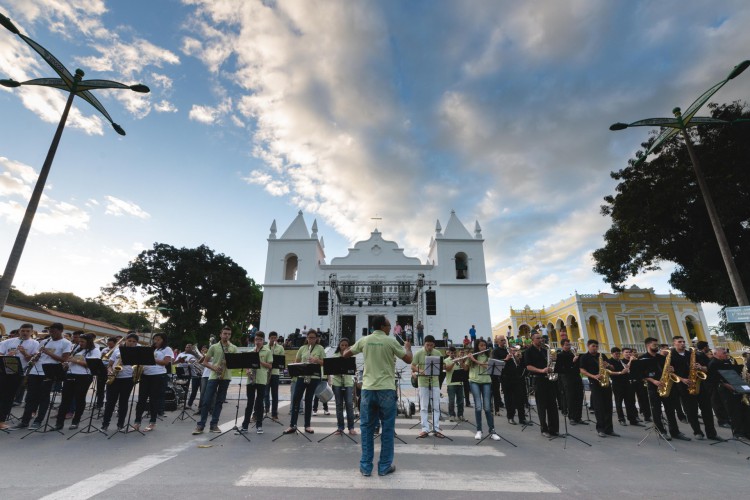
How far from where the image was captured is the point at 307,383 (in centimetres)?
733

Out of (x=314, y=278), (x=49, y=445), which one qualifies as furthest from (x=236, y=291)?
(x=49, y=445)

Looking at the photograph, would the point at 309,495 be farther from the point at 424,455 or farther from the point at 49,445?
the point at 49,445

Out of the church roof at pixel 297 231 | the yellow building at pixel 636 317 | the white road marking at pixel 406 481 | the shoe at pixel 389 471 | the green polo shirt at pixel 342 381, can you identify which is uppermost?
the church roof at pixel 297 231

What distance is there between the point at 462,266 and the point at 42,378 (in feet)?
102

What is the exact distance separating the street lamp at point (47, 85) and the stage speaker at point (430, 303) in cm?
2637

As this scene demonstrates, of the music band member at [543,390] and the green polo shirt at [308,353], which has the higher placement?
the green polo shirt at [308,353]

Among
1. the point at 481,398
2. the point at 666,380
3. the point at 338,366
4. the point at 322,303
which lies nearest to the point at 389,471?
the point at 338,366

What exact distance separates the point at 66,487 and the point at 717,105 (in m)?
26.4

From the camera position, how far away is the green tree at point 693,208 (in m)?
16.4

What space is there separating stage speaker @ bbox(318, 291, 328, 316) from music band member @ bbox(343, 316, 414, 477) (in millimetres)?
26950

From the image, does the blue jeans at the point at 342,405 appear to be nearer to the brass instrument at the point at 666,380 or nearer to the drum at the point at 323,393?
the drum at the point at 323,393

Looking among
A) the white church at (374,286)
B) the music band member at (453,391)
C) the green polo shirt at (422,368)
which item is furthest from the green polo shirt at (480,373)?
the white church at (374,286)

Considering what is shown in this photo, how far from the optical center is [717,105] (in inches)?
693

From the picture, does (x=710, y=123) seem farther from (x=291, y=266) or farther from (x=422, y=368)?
(x=291, y=266)
